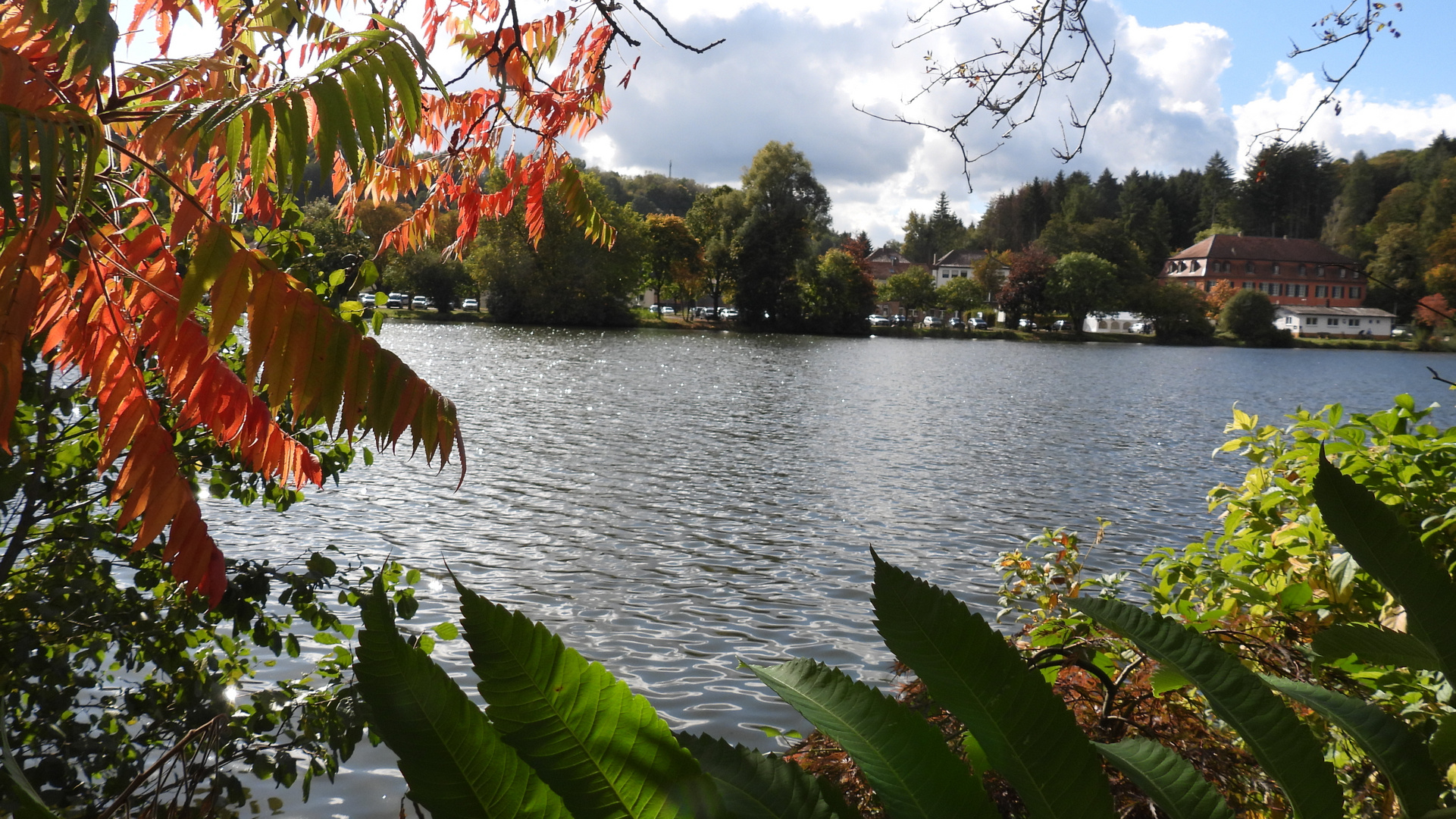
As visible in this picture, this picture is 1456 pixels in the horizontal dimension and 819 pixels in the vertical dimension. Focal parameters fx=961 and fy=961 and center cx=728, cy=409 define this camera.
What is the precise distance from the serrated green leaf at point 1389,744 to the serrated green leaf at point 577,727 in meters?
0.52

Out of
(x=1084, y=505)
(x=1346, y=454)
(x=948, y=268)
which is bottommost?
(x=1084, y=505)

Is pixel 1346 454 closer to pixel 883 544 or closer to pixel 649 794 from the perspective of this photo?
pixel 649 794

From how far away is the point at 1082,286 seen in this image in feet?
296

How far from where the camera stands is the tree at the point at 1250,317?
88.1 metres

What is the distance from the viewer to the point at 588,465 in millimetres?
16453

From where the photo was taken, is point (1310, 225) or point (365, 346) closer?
point (365, 346)

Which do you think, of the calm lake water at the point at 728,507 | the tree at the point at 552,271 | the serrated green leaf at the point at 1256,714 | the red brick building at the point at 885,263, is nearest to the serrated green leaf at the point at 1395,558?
the serrated green leaf at the point at 1256,714

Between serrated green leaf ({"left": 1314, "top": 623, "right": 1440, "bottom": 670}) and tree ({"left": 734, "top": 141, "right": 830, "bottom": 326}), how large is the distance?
75692 mm

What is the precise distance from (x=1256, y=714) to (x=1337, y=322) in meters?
120

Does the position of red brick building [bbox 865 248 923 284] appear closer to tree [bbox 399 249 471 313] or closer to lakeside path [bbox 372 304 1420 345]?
lakeside path [bbox 372 304 1420 345]

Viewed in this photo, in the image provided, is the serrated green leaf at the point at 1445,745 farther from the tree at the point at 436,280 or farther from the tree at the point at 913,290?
the tree at the point at 913,290

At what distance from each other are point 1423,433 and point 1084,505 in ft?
39.6

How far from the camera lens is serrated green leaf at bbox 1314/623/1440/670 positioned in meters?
0.79

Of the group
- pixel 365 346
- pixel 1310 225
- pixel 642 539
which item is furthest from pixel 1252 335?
pixel 365 346
